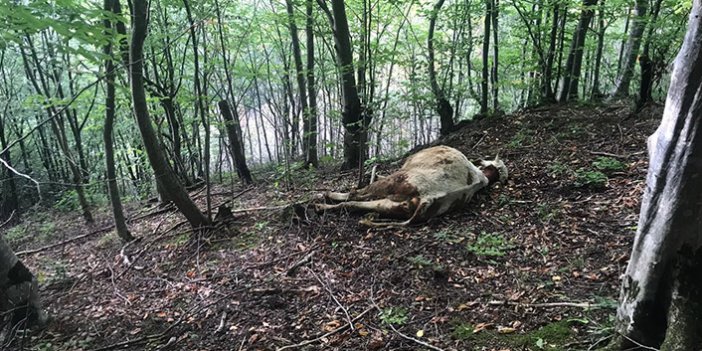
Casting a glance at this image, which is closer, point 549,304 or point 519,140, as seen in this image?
point 549,304

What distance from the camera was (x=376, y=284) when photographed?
4051 millimetres

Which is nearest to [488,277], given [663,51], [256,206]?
[256,206]

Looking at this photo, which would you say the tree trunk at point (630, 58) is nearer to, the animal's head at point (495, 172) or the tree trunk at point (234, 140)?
the animal's head at point (495, 172)

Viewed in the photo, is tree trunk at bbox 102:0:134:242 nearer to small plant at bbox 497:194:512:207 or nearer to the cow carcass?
the cow carcass

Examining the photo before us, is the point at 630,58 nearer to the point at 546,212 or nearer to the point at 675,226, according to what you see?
the point at 546,212

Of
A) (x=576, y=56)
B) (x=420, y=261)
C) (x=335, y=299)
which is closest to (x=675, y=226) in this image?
(x=420, y=261)

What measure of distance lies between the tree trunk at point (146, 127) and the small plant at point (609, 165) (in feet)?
18.3

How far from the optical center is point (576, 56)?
321 inches

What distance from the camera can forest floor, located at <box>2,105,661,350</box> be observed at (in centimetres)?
328

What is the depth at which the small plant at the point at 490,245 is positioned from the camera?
13.6 ft

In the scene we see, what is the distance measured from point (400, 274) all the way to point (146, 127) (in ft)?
13.0

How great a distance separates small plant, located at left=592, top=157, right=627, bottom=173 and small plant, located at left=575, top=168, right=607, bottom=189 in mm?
173

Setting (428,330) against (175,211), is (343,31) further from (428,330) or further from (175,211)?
(428,330)

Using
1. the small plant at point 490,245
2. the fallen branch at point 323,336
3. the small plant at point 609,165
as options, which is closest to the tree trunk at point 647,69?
the small plant at point 609,165
